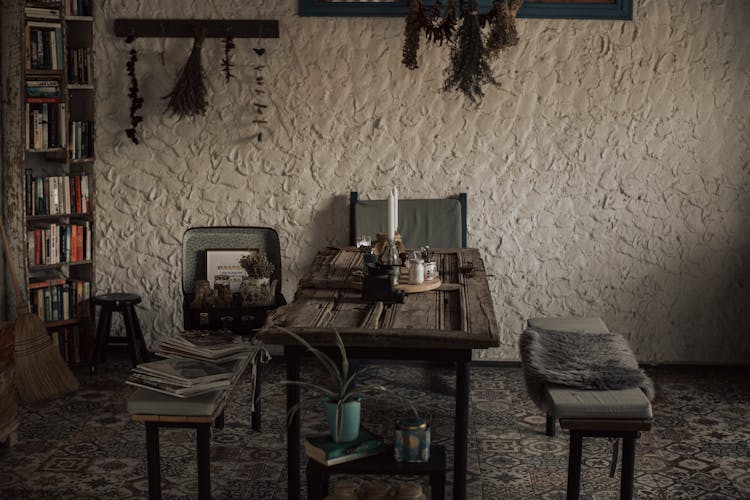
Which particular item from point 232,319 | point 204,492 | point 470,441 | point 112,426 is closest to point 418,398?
point 470,441

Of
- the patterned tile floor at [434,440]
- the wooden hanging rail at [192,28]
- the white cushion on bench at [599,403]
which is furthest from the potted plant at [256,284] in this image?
the white cushion on bench at [599,403]

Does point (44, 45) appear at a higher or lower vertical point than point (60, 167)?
higher

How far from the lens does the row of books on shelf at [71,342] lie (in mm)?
5078

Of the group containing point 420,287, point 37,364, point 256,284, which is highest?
point 420,287

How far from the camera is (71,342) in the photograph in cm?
515

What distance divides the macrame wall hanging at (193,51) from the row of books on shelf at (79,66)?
8.6 inches

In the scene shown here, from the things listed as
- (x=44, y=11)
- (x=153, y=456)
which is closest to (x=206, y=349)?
(x=153, y=456)

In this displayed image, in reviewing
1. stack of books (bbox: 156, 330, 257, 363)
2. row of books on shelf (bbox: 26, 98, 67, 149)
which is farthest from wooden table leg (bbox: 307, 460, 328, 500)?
row of books on shelf (bbox: 26, 98, 67, 149)

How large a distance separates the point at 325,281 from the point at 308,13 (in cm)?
192

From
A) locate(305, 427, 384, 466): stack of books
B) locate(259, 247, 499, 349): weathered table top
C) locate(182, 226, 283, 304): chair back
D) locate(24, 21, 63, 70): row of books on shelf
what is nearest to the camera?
locate(305, 427, 384, 466): stack of books

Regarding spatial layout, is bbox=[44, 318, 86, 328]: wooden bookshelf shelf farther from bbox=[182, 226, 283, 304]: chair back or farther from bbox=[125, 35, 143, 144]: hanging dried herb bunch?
bbox=[125, 35, 143, 144]: hanging dried herb bunch

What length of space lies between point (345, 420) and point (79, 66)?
313 cm

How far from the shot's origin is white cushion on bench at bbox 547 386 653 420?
302 centimetres

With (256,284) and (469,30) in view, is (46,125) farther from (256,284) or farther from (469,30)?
(469,30)
